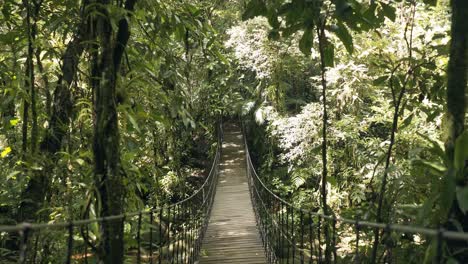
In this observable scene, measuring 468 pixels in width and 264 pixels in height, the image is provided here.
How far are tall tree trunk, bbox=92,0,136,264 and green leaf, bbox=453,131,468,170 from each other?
3.32ft

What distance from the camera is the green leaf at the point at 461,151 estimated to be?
128cm

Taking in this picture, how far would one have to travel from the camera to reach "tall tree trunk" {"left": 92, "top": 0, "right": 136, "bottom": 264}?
1.21 meters

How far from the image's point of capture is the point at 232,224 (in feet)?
16.7

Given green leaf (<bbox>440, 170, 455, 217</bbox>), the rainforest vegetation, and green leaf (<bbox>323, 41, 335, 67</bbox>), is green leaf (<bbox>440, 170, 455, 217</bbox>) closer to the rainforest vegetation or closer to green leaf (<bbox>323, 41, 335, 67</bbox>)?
the rainforest vegetation

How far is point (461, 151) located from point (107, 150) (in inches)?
41.3

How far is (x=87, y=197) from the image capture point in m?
1.25

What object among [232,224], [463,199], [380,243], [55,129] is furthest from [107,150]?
[232,224]

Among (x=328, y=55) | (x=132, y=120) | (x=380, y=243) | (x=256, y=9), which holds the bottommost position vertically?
(x=380, y=243)

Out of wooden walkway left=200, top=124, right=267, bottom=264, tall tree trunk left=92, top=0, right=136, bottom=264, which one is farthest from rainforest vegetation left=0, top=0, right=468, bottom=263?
wooden walkway left=200, top=124, right=267, bottom=264

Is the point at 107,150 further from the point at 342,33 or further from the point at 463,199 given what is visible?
the point at 463,199

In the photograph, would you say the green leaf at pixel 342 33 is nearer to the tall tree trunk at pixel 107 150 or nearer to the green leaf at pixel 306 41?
the green leaf at pixel 306 41

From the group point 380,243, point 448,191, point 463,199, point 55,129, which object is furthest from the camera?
point 380,243

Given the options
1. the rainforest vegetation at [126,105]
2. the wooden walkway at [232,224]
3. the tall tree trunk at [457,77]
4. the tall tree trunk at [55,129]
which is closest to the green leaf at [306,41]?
the rainforest vegetation at [126,105]

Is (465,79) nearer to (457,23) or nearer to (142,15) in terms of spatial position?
(457,23)
